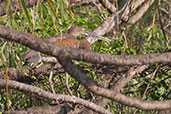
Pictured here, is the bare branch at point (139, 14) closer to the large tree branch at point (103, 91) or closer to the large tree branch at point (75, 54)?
the large tree branch at point (103, 91)

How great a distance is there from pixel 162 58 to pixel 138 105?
33cm

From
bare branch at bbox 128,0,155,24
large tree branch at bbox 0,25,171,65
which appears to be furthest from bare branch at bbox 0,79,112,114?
bare branch at bbox 128,0,155,24

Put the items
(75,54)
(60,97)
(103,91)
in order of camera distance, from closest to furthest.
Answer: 1. (75,54)
2. (103,91)
3. (60,97)

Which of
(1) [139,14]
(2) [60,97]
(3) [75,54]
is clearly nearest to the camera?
(3) [75,54]

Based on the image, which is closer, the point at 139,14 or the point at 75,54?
the point at 75,54

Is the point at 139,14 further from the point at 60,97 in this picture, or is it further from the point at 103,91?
the point at 103,91

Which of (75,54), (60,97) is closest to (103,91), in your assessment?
(75,54)

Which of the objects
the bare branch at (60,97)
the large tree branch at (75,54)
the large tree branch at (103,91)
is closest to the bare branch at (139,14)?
the bare branch at (60,97)

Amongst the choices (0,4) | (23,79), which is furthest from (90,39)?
(0,4)

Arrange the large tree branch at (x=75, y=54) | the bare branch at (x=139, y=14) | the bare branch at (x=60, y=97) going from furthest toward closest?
the bare branch at (x=139, y=14) < the bare branch at (x=60, y=97) < the large tree branch at (x=75, y=54)

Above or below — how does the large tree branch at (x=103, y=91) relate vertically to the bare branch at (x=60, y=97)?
above

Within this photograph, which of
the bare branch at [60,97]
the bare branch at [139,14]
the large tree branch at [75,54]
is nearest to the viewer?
the large tree branch at [75,54]

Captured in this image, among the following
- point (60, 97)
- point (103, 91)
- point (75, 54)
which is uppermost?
point (75, 54)

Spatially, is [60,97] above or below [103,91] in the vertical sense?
below
